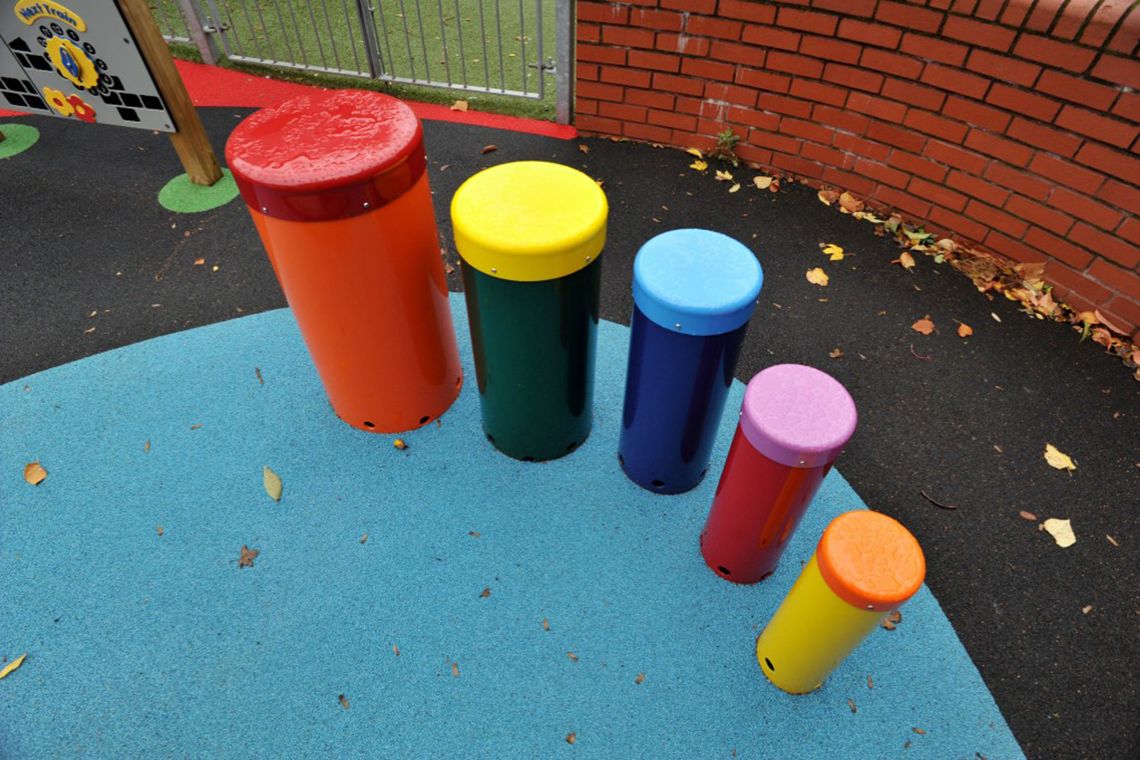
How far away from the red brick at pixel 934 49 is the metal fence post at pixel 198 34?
5.51 metres

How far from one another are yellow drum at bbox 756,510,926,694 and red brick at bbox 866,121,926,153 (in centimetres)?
280

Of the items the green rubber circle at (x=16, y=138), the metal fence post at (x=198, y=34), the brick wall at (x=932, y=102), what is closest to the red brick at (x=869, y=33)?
the brick wall at (x=932, y=102)

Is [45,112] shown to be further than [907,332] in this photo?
Yes

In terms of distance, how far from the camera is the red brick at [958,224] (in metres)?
3.80

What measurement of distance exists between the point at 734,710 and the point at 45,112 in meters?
5.21

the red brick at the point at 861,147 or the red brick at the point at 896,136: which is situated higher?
the red brick at the point at 896,136

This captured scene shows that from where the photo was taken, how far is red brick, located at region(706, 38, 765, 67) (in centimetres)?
396

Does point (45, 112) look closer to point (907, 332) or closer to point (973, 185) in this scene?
point (907, 332)

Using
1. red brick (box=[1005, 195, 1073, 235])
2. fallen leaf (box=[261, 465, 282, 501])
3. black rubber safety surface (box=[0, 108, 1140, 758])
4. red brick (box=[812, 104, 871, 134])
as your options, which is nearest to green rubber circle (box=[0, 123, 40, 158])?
black rubber safety surface (box=[0, 108, 1140, 758])

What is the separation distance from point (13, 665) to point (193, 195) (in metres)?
3.12

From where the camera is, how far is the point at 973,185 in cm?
369

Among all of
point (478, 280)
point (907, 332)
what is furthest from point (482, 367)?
point (907, 332)

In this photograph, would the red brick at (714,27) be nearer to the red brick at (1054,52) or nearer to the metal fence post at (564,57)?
the metal fence post at (564,57)

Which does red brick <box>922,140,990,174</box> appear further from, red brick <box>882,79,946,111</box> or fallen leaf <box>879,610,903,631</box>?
fallen leaf <box>879,610,903,631</box>
